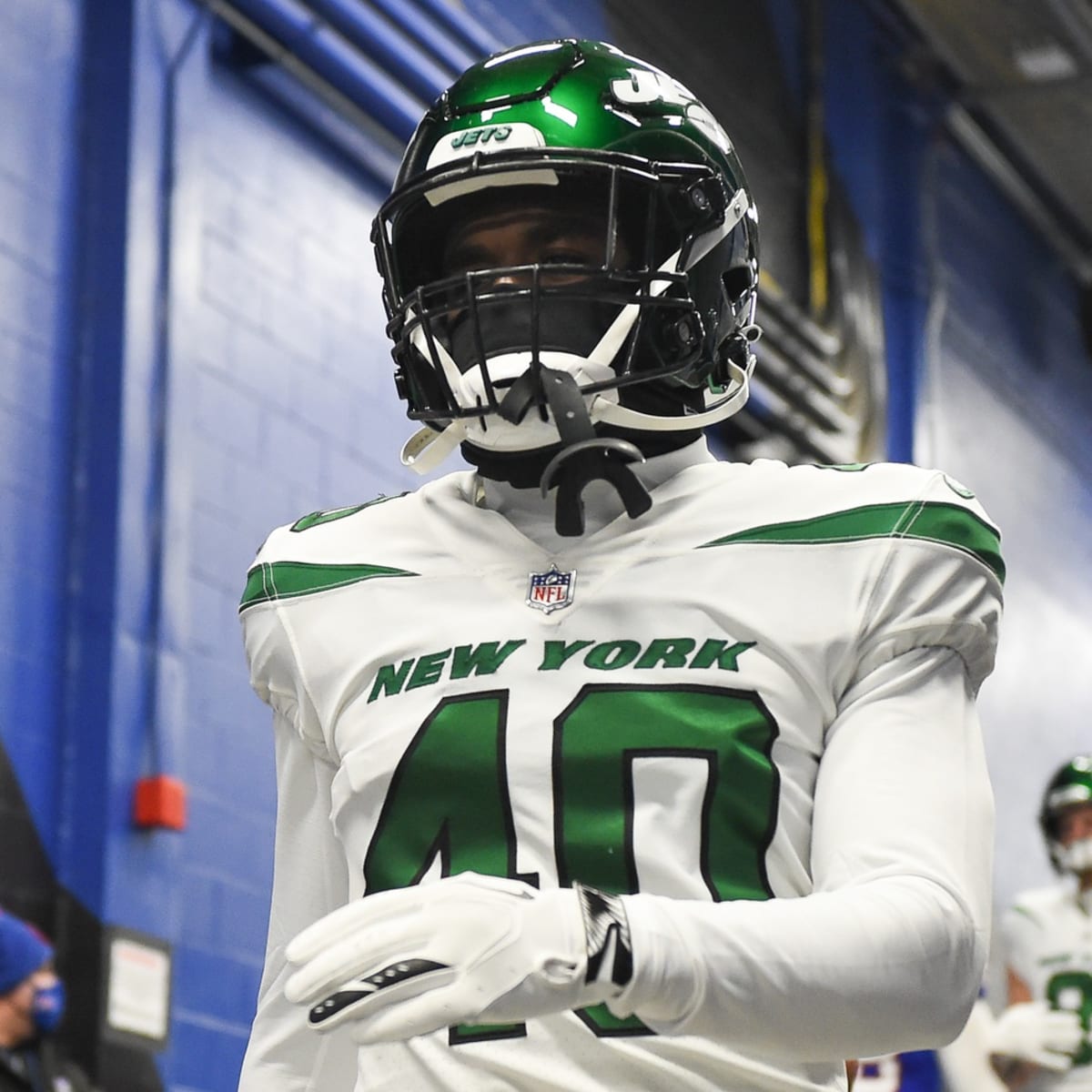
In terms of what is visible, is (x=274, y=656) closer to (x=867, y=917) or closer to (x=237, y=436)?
(x=867, y=917)

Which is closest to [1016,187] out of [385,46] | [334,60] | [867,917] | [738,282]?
[385,46]

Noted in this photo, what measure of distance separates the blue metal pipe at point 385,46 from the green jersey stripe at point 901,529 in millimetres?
3614

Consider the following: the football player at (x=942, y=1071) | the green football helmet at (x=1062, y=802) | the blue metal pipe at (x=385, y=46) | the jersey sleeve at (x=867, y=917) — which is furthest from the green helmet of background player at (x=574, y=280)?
the green football helmet at (x=1062, y=802)

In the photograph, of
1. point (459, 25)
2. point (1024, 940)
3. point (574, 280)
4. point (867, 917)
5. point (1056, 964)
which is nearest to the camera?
point (867, 917)

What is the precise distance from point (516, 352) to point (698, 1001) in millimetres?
538

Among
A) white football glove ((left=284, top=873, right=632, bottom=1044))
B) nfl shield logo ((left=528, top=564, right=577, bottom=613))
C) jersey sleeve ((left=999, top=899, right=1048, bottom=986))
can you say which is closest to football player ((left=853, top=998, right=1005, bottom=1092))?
jersey sleeve ((left=999, top=899, right=1048, bottom=986))

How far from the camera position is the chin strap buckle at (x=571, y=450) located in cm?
160

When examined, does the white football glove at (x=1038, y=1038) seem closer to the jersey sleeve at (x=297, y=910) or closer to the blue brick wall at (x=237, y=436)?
the blue brick wall at (x=237, y=436)

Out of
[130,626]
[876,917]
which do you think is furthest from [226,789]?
[876,917]

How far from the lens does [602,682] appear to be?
158cm

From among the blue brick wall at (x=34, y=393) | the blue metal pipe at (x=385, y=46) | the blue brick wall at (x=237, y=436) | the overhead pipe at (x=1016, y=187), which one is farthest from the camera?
the overhead pipe at (x=1016, y=187)

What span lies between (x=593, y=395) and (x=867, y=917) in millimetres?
457

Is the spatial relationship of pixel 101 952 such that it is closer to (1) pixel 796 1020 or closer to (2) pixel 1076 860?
(2) pixel 1076 860

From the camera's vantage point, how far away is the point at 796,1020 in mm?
1353
